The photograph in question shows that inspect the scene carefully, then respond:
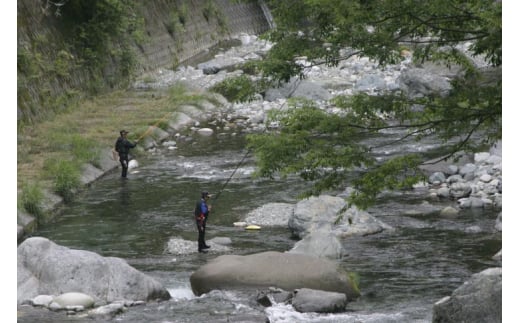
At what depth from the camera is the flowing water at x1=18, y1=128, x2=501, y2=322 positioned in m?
15.0

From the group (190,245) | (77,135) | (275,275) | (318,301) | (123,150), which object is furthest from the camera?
(77,135)

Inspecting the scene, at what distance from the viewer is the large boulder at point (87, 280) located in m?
15.4

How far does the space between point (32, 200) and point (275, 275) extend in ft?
24.5

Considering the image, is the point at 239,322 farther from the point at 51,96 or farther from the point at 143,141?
the point at 51,96

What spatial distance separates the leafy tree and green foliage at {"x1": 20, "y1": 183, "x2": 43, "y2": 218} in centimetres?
886

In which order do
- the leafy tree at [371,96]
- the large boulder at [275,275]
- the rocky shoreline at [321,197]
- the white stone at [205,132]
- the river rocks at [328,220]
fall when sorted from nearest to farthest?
the leafy tree at [371,96], the rocky shoreline at [321,197], the large boulder at [275,275], the river rocks at [328,220], the white stone at [205,132]

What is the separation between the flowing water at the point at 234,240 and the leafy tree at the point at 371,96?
97.8 inches

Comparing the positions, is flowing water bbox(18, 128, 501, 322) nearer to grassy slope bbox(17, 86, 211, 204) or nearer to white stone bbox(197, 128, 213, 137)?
grassy slope bbox(17, 86, 211, 204)

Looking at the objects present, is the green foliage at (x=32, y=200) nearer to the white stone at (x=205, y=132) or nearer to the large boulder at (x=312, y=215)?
the large boulder at (x=312, y=215)

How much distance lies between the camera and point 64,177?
24.1 metres

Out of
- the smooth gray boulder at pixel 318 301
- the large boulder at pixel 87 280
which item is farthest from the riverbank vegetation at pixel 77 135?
the smooth gray boulder at pixel 318 301

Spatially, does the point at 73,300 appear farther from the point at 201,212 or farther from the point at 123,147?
the point at 123,147

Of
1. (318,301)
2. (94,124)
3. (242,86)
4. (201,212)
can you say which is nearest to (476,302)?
(318,301)

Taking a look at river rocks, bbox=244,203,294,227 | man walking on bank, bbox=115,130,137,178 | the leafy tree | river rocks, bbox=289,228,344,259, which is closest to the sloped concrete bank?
man walking on bank, bbox=115,130,137,178
